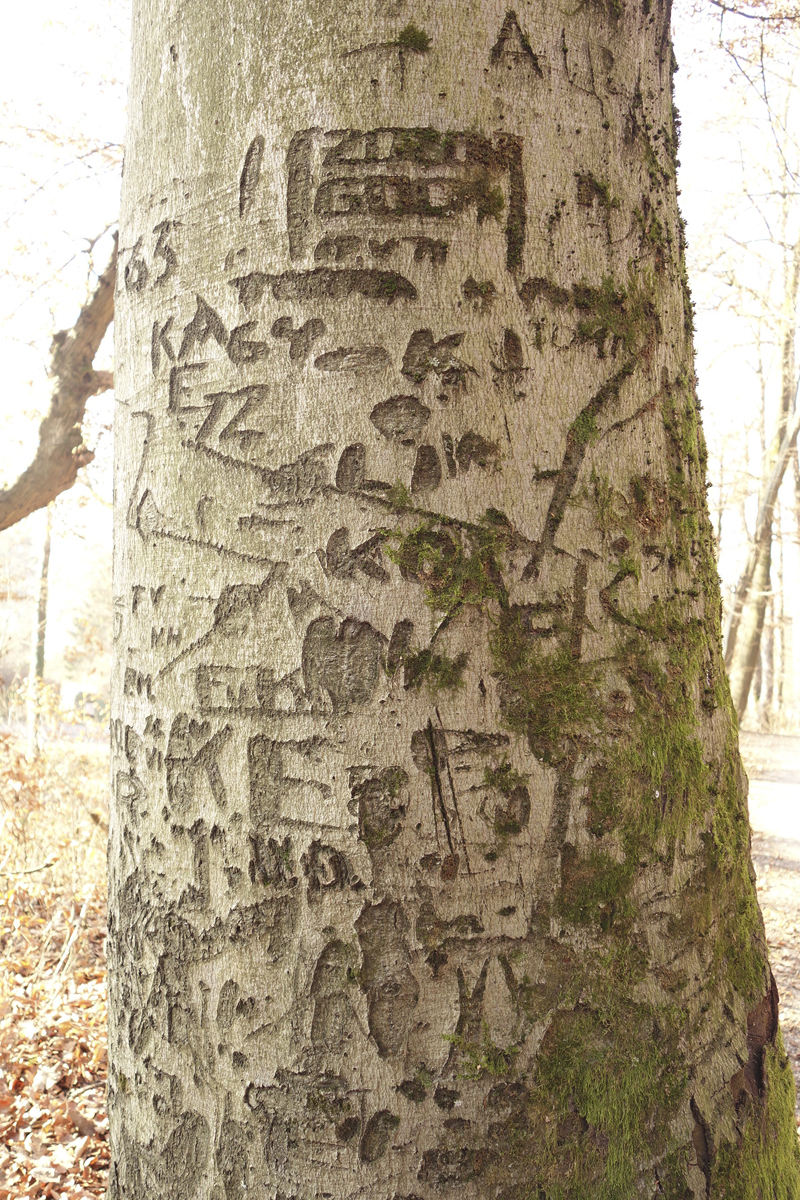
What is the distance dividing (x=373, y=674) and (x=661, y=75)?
104 centimetres

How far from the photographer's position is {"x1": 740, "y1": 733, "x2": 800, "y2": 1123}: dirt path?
4547 mm

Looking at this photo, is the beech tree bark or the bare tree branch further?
the bare tree branch

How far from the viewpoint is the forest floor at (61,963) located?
111 inches

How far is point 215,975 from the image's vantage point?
105 cm

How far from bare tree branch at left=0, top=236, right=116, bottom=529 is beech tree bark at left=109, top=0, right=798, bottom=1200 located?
5.76m

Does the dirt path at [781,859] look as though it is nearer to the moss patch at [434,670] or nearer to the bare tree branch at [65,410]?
the moss patch at [434,670]

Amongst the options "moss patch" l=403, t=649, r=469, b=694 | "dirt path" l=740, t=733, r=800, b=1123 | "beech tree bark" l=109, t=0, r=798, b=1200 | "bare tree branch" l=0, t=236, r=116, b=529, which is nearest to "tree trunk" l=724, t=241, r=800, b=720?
"dirt path" l=740, t=733, r=800, b=1123

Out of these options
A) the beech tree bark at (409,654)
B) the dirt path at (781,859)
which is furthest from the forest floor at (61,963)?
the beech tree bark at (409,654)

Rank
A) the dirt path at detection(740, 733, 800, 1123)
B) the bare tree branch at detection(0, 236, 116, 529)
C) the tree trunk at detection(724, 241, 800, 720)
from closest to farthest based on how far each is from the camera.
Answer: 1. the dirt path at detection(740, 733, 800, 1123)
2. the bare tree branch at detection(0, 236, 116, 529)
3. the tree trunk at detection(724, 241, 800, 720)

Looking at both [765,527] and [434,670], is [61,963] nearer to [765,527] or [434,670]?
[434,670]

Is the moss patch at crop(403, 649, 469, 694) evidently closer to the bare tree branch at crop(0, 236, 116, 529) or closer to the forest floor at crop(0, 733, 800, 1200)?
→ the forest floor at crop(0, 733, 800, 1200)

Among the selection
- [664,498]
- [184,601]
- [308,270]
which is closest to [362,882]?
[184,601]

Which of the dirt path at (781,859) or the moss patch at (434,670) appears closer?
the moss patch at (434,670)

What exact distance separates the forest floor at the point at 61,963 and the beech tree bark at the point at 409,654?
2.16 m
